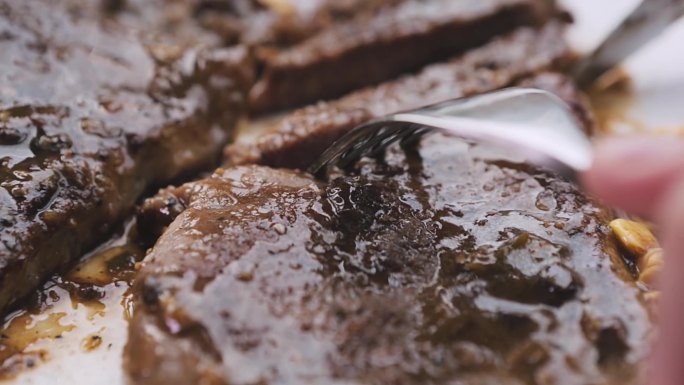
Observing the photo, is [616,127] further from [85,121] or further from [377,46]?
[85,121]

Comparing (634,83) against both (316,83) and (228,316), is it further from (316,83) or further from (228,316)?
(228,316)

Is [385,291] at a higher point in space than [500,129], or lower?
lower

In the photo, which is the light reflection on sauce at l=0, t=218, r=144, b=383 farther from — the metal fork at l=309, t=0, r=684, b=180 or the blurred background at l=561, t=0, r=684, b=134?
the blurred background at l=561, t=0, r=684, b=134

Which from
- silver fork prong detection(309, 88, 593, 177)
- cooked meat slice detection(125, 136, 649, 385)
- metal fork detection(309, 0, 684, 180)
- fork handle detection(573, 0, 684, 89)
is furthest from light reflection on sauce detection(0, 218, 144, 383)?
fork handle detection(573, 0, 684, 89)

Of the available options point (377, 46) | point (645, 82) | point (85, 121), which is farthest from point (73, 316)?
point (645, 82)

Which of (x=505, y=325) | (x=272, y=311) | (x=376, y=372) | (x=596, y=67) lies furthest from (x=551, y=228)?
(x=596, y=67)

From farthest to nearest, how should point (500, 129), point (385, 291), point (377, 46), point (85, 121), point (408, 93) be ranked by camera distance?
point (377, 46)
point (408, 93)
point (85, 121)
point (385, 291)
point (500, 129)

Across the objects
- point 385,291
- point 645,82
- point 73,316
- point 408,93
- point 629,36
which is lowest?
point 73,316
